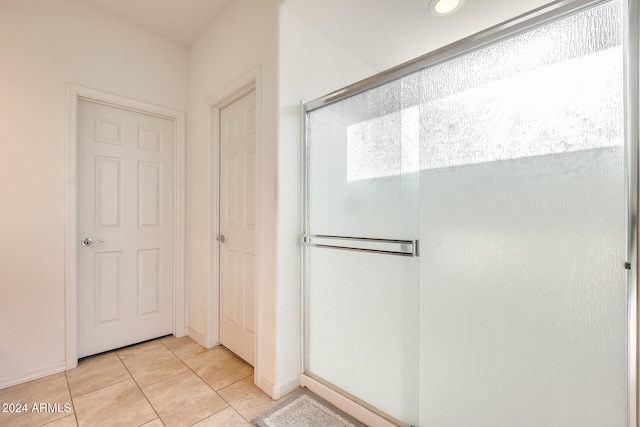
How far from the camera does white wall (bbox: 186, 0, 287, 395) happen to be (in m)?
1.78

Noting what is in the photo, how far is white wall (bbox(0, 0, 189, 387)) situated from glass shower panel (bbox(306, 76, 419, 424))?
179cm

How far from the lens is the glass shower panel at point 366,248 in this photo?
1385 millimetres

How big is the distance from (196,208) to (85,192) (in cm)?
80

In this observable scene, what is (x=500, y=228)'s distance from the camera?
43.1 inches

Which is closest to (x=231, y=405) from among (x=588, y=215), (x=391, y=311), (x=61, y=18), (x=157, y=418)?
(x=157, y=418)

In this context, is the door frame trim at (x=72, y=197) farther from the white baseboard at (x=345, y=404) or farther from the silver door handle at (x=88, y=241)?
the white baseboard at (x=345, y=404)

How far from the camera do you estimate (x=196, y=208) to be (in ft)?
8.47

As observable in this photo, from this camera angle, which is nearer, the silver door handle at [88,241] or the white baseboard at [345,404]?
the white baseboard at [345,404]

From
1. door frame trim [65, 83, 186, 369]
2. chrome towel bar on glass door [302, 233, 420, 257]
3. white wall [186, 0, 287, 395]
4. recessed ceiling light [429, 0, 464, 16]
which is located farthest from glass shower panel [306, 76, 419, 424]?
door frame trim [65, 83, 186, 369]

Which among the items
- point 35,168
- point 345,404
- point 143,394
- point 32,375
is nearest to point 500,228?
point 345,404

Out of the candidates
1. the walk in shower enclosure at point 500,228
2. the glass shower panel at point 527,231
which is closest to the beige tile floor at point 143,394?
the walk in shower enclosure at point 500,228

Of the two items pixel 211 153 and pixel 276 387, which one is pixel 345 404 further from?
pixel 211 153

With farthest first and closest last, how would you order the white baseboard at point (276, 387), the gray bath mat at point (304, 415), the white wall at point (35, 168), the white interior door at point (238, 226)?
the white interior door at point (238, 226), the white wall at point (35, 168), the white baseboard at point (276, 387), the gray bath mat at point (304, 415)

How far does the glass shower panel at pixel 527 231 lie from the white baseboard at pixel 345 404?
0.26 m
